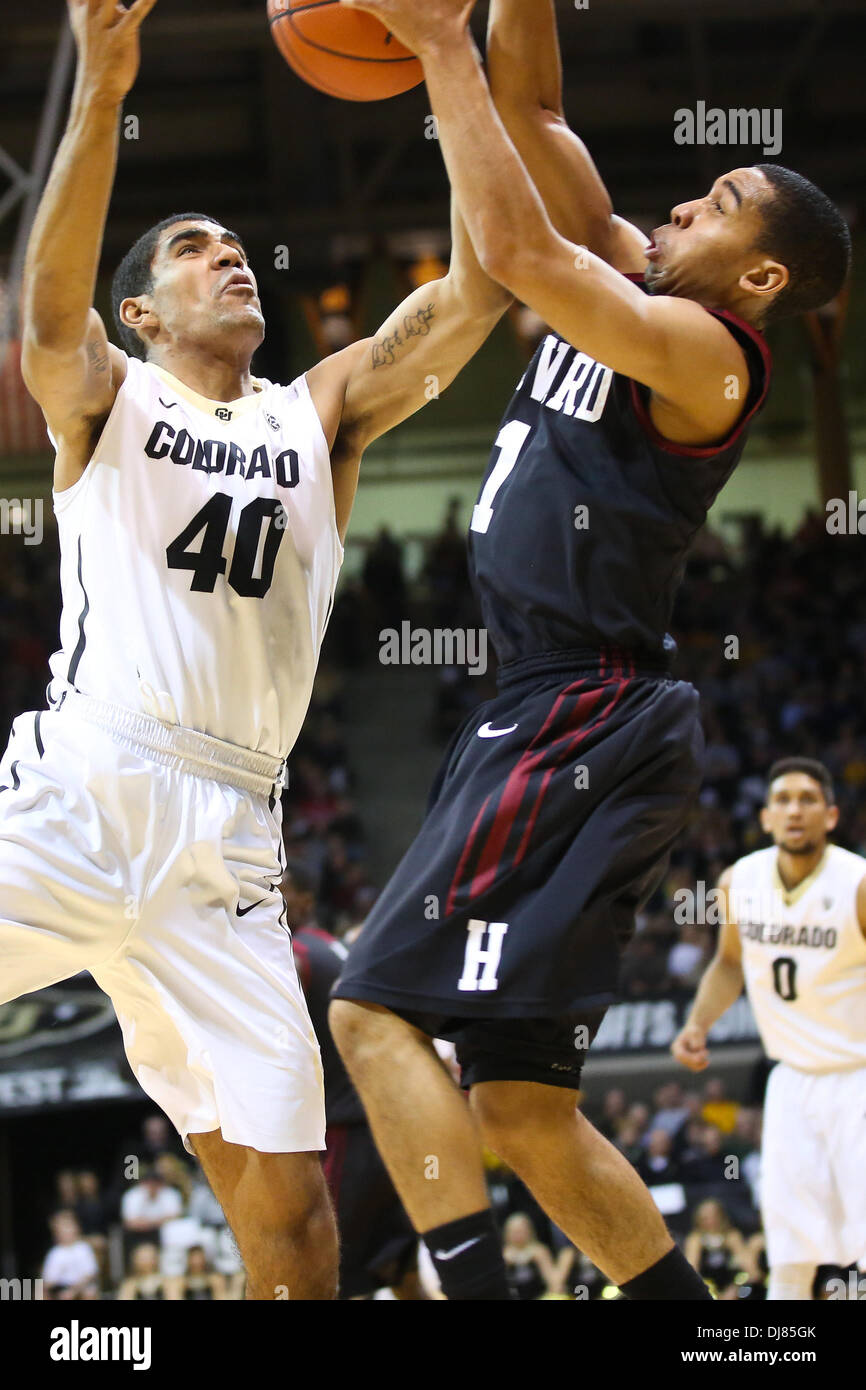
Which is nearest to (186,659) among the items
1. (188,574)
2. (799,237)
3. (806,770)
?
(188,574)

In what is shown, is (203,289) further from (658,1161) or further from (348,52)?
(658,1161)

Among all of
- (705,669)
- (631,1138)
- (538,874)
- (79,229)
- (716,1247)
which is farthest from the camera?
(705,669)

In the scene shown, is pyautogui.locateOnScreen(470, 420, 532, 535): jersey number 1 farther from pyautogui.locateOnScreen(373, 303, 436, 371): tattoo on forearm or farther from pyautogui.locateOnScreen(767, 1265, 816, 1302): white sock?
pyautogui.locateOnScreen(767, 1265, 816, 1302): white sock

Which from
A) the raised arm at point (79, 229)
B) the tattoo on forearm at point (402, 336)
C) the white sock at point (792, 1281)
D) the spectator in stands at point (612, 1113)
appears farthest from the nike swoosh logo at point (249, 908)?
the spectator in stands at point (612, 1113)

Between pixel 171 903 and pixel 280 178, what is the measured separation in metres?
12.8

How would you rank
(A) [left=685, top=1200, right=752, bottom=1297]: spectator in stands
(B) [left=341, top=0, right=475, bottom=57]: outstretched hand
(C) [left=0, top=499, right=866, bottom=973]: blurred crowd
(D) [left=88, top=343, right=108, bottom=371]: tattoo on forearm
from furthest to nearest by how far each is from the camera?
(C) [left=0, top=499, right=866, bottom=973]: blurred crowd, (A) [left=685, top=1200, right=752, bottom=1297]: spectator in stands, (D) [left=88, top=343, right=108, bottom=371]: tattoo on forearm, (B) [left=341, top=0, right=475, bottom=57]: outstretched hand

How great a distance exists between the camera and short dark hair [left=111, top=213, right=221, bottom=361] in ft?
13.0

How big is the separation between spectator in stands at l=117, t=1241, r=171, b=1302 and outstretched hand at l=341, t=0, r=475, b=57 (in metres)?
7.37

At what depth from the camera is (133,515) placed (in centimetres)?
359

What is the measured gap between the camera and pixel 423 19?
3125mm

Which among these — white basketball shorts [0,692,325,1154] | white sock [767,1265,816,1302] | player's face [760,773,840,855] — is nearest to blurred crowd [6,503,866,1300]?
white sock [767,1265,816,1302]

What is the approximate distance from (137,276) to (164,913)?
1.64m

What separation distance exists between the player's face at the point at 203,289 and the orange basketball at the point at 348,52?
1.56 feet

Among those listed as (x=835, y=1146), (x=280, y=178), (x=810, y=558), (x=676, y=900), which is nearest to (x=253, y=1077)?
(x=835, y=1146)
